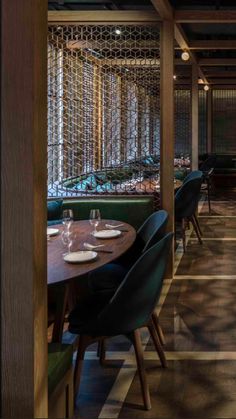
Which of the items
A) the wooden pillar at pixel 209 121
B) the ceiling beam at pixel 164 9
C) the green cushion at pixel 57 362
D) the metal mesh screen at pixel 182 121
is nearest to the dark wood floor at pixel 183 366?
the green cushion at pixel 57 362

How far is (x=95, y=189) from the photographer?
5695mm

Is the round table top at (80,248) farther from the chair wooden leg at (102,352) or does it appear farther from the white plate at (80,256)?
the chair wooden leg at (102,352)

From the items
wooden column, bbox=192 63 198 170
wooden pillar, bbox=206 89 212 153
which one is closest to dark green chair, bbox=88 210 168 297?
wooden column, bbox=192 63 198 170

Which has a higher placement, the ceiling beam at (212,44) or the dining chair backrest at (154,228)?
the ceiling beam at (212,44)

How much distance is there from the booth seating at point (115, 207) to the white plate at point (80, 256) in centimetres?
201

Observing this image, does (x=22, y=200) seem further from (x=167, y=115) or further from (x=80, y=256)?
(x=167, y=115)

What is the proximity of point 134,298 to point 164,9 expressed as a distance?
10.5ft

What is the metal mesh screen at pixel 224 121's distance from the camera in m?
15.5

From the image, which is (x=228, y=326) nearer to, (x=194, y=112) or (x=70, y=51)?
(x=70, y=51)

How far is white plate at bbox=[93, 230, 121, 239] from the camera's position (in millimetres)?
3549

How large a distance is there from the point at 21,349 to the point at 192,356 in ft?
6.76

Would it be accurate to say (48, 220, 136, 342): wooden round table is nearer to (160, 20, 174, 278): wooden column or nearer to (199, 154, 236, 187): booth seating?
(160, 20, 174, 278): wooden column

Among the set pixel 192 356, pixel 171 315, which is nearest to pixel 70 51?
pixel 171 315

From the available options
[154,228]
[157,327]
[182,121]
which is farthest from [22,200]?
[182,121]
